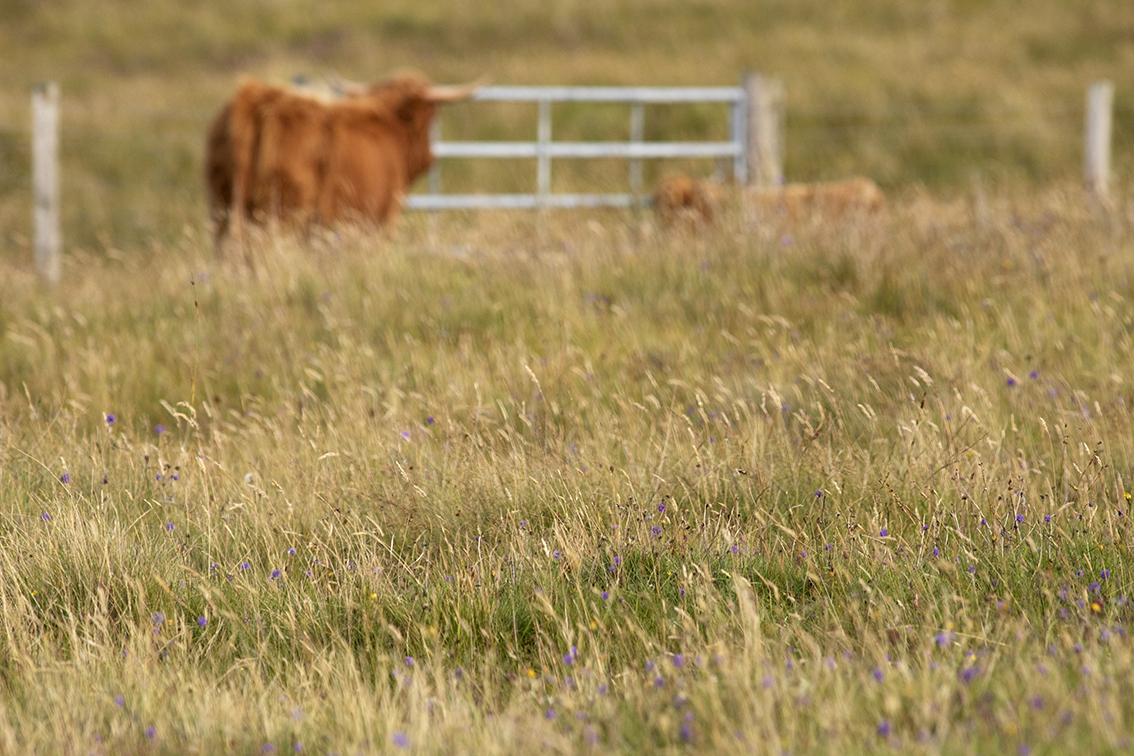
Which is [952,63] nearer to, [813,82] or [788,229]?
[813,82]

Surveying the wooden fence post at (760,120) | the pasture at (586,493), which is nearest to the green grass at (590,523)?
the pasture at (586,493)

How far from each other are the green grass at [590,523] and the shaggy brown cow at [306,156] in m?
2.50

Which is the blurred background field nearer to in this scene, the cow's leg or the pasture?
the cow's leg

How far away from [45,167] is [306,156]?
2749 millimetres

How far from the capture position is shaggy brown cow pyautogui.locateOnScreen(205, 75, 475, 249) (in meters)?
7.55

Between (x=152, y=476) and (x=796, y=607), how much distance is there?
194 centimetres

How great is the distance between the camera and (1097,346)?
166 inches

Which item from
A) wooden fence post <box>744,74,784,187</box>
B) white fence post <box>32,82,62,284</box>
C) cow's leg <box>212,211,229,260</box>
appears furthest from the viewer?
wooden fence post <box>744,74,784,187</box>

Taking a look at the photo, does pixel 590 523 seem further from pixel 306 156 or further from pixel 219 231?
pixel 306 156

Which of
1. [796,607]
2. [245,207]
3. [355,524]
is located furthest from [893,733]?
[245,207]

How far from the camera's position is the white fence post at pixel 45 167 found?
8.97m

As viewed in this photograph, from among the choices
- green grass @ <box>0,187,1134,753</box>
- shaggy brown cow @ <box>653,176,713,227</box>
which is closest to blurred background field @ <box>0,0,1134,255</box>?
shaggy brown cow @ <box>653,176,713,227</box>

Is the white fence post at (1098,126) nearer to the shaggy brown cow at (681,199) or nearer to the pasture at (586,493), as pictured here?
the shaggy brown cow at (681,199)

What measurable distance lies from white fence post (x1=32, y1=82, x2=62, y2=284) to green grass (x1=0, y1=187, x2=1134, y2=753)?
14.1 feet
